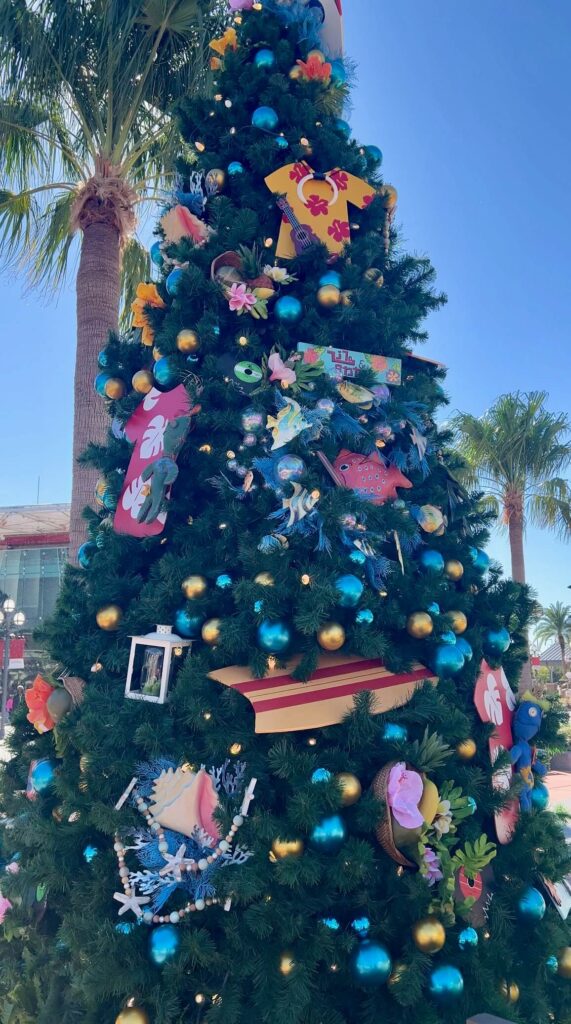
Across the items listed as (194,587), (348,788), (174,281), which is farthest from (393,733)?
(174,281)

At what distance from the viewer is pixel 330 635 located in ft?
7.15

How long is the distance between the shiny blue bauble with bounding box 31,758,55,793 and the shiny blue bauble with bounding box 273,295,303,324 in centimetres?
220

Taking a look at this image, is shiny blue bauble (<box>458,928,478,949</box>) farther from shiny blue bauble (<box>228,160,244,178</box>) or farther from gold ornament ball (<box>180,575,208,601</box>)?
shiny blue bauble (<box>228,160,244,178</box>)

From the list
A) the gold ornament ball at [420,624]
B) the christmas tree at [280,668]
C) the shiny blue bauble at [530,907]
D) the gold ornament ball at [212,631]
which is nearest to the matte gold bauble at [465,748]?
the christmas tree at [280,668]

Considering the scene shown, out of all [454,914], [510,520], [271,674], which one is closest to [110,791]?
[271,674]

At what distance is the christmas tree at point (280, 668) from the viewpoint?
1940mm

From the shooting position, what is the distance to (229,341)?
2908 mm

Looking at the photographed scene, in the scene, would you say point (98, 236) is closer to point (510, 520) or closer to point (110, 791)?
point (110, 791)

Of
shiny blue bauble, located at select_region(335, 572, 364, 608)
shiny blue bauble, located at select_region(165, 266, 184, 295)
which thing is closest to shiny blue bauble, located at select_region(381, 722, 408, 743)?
shiny blue bauble, located at select_region(335, 572, 364, 608)

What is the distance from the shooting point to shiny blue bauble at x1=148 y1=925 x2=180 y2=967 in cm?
189

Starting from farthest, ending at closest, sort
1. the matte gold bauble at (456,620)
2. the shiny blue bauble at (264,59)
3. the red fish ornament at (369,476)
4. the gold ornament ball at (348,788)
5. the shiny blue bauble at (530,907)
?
1. the shiny blue bauble at (264,59)
2. the red fish ornament at (369,476)
3. the matte gold bauble at (456,620)
4. the shiny blue bauble at (530,907)
5. the gold ornament ball at (348,788)

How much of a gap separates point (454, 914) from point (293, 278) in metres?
2.66

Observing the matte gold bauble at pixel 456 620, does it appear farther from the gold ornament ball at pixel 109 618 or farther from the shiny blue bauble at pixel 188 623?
the gold ornament ball at pixel 109 618

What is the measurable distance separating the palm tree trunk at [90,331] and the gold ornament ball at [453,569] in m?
2.87
